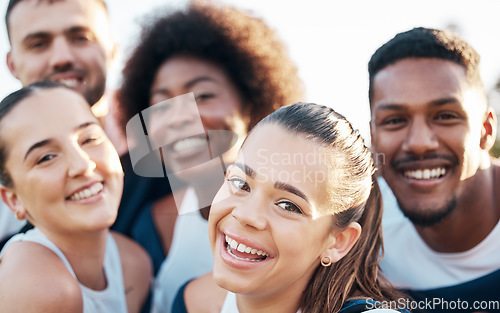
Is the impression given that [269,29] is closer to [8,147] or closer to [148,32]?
[148,32]

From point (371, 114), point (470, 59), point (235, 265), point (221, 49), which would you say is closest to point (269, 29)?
point (221, 49)

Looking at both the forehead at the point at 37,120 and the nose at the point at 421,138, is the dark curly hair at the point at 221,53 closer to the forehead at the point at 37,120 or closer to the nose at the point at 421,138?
the forehead at the point at 37,120

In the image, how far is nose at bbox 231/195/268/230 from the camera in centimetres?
211

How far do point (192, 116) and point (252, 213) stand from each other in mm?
1883

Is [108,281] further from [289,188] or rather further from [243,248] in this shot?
[289,188]

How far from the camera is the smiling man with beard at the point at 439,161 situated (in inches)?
115

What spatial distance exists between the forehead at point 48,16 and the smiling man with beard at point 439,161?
2406 millimetres

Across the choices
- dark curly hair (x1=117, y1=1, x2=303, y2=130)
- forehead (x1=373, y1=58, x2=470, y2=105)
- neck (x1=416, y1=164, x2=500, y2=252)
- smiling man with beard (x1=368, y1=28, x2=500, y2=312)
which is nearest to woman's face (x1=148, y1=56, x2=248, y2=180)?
dark curly hair (x1=117, y1=1, x2=303, y2=130)

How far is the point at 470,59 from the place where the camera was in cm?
308

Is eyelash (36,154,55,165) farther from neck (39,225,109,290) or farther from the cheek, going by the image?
the cheek

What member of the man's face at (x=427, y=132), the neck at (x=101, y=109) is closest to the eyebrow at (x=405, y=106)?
the man's face at (x=427, y=132)

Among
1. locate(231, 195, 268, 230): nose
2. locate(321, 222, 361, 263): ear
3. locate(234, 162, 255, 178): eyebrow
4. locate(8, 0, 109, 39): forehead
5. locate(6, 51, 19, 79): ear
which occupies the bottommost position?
locate(321, 222, 361, 263): ear

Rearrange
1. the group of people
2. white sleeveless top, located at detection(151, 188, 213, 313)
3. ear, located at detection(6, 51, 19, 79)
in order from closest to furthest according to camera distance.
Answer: the group of people < white sleeveless top, located at detection(151, 188, 213, 313) < ear, located at detection(6, 51, 19, 79)

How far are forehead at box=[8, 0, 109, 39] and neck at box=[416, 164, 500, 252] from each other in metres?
3.19
